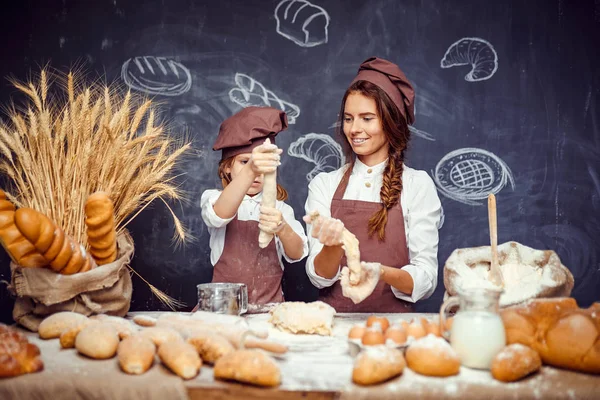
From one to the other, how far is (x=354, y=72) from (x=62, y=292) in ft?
7.41

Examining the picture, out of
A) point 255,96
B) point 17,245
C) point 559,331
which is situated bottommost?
point 559,331

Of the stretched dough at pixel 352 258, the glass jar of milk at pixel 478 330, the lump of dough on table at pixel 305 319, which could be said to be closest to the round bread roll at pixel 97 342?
the lump of dough on table at pixel 305 319

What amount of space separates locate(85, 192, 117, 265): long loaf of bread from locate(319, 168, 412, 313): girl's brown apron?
3.50 ft

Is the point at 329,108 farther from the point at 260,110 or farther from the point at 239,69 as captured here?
the point at 260,110

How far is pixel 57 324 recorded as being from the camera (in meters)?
1.65

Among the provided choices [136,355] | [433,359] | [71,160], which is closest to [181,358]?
[136,355]

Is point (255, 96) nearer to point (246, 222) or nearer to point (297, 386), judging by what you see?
point (246, 222)

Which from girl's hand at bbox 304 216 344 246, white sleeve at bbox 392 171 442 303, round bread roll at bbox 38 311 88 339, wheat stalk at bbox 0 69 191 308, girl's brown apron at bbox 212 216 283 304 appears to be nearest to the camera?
round bread roll at bbox 38 311 88 339

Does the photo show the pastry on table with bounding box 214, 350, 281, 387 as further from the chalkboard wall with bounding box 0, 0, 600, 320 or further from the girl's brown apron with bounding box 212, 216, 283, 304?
the chalkboard wall with bounding box 0, 0, 600, 320

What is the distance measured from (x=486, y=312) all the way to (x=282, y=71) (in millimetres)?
2349

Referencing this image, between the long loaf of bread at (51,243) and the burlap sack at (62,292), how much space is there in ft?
0.12

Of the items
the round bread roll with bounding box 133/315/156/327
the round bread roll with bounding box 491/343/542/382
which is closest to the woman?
the round bread roll with bounding box 133/315/156/327

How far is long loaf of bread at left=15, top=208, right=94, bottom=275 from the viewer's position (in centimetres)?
165

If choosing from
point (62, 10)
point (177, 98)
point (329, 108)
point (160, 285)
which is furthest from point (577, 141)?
point (62, 10)
